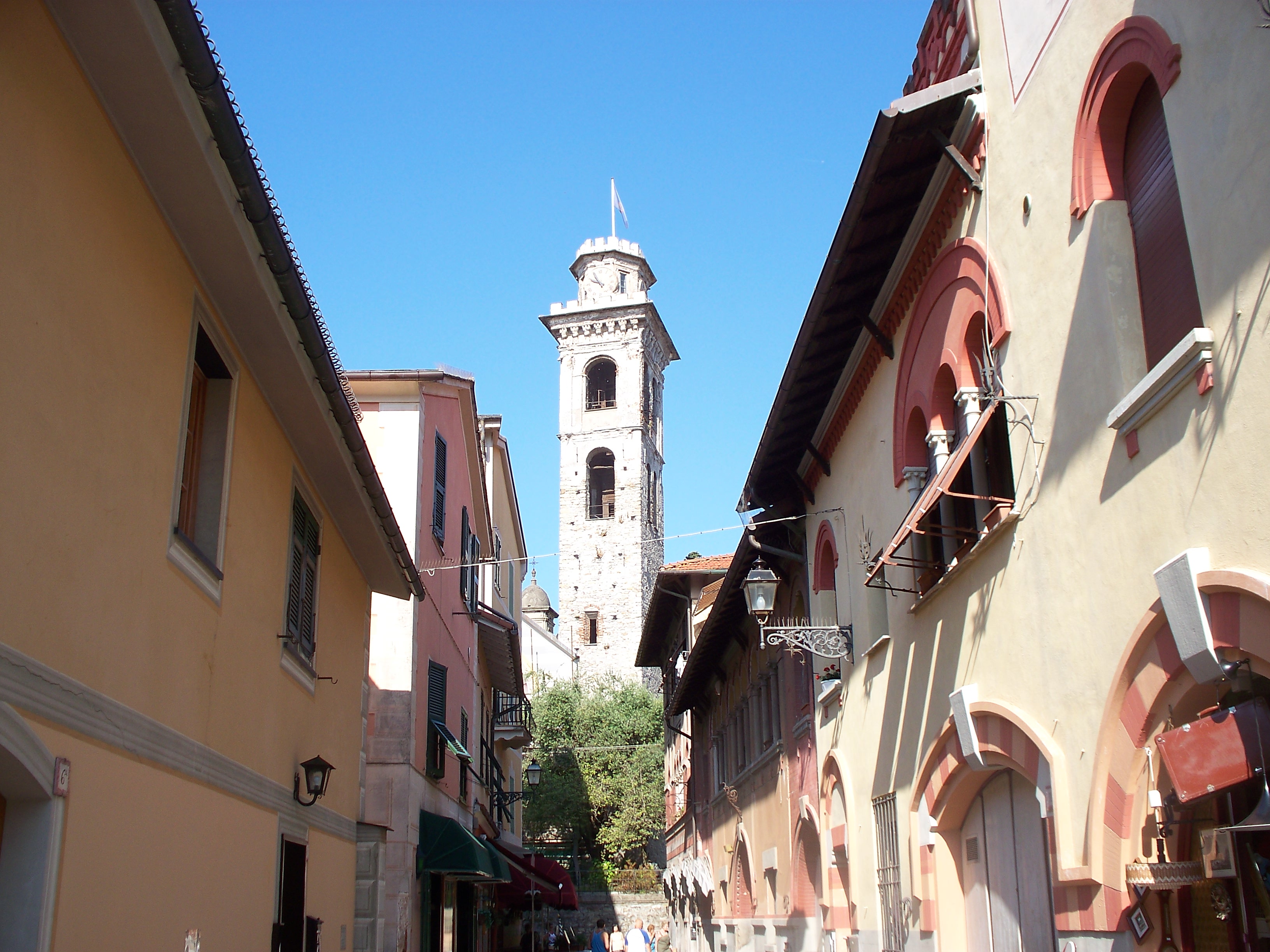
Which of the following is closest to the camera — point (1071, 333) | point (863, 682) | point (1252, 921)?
point (1252, 921)

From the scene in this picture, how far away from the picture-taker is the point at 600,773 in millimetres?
48500

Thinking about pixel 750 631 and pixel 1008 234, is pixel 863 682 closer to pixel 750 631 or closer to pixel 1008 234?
pixel 1008 234

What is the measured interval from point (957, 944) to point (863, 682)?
2870mm

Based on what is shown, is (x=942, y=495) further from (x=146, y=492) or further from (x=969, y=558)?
(x=146, y=492)

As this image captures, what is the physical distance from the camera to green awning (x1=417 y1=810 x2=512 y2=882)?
48.6 ft

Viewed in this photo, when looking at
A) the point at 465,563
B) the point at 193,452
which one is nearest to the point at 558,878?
the point at 465,563

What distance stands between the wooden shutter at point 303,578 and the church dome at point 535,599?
57.2 meters

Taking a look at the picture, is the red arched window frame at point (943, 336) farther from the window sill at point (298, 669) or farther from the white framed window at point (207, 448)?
the window sill at point (298, 669)

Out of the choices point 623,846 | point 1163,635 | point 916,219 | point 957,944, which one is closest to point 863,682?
point 957,944

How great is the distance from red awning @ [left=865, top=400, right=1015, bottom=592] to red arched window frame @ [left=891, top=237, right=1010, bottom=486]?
43cm

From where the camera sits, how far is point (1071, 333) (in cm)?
606

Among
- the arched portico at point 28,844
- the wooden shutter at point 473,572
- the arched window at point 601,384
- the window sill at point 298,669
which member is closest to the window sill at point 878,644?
the window sill at point 298,669

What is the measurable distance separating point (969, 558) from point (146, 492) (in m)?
4.77

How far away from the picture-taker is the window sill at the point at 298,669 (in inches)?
348
